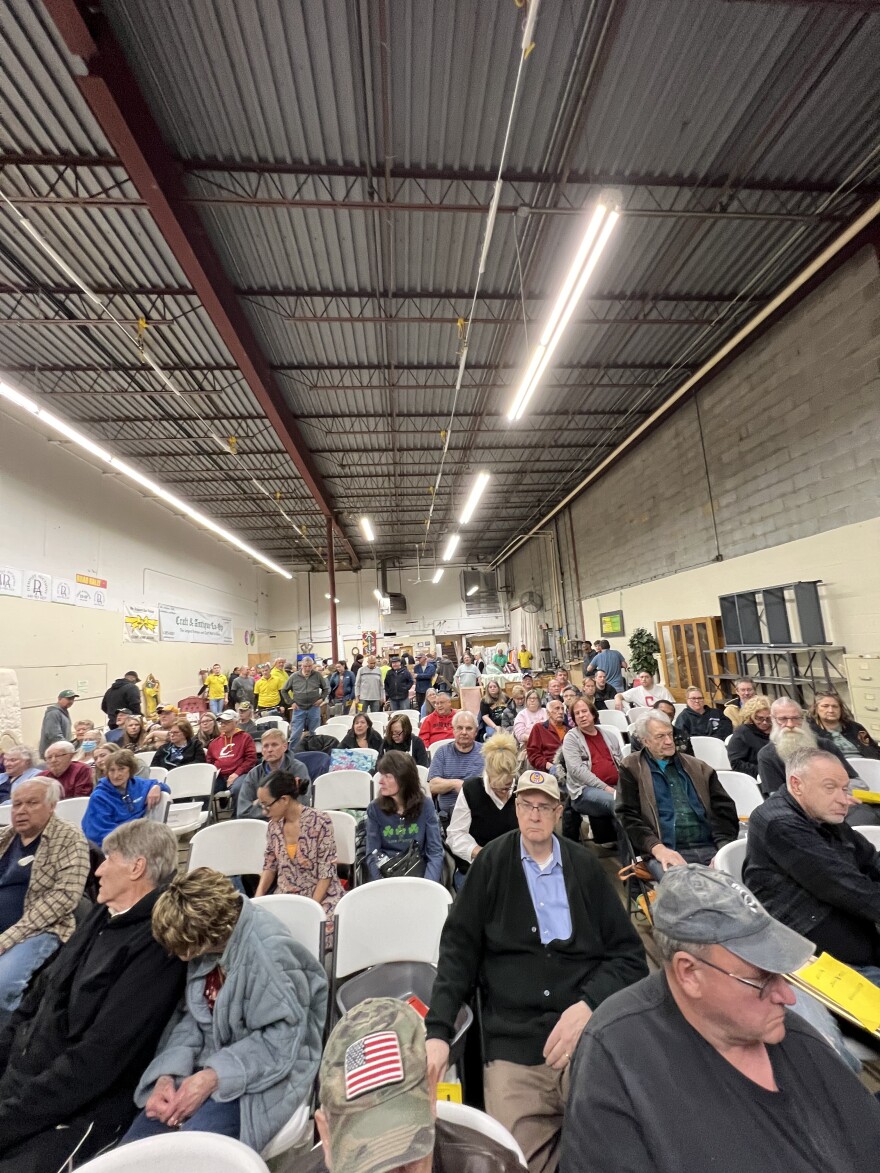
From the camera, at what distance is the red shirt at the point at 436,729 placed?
4.97 meters

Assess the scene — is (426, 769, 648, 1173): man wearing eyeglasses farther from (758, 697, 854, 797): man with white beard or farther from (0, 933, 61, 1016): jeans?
(0, 933, 61, 1016): jeans

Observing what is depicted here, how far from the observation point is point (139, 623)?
10.7m

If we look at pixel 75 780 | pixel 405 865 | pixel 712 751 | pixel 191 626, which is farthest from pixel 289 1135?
pixel 191 626

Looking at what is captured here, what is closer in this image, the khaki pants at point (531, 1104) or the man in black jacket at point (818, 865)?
the khaki pants at point (531, 1104)

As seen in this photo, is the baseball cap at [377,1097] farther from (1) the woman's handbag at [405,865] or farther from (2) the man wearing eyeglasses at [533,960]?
(1) the woman's handbag at [405,865]

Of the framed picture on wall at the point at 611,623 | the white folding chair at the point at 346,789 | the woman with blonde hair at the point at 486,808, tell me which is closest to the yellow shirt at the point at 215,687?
the white folding chair at the point at 346,789

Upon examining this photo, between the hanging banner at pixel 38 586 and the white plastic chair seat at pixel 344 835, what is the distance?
24.1ft

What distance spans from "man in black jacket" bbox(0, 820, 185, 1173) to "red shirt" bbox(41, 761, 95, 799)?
268 cm

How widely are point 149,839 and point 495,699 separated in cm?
542

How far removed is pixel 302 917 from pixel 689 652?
7.72 m

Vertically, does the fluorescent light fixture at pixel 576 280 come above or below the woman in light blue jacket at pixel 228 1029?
above

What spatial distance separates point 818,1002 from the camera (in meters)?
1.47

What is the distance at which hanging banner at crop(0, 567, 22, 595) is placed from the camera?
23.4 ft

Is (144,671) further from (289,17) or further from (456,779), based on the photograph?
(289,17)
